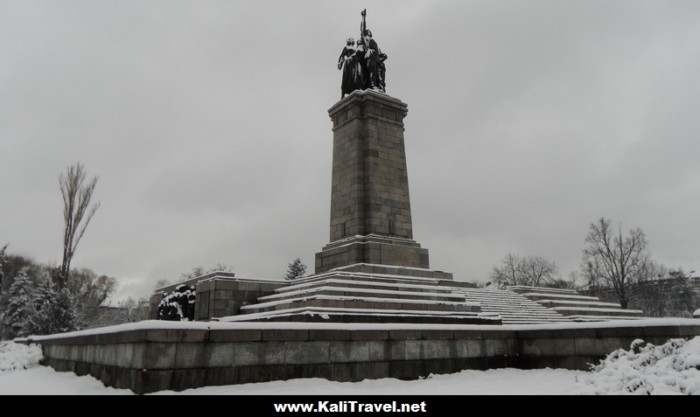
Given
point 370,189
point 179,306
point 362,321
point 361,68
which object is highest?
point 361,68

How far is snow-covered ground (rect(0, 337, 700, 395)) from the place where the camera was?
6500 mm

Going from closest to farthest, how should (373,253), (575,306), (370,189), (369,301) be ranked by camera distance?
(369,301) < (373,253) < (370,189) < (575,306)

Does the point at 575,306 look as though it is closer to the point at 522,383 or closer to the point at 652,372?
the point at 522,383

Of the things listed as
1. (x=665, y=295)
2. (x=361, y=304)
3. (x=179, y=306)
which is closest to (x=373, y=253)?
(x=361, y=304)

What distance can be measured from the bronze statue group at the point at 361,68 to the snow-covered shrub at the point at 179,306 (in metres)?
11.6

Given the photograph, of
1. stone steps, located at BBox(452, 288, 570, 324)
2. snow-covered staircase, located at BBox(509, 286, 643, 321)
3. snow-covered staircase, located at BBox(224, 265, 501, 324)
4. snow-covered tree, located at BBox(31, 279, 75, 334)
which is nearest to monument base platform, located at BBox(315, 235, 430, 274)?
snow-covered staircase, located at BBox(224, 265, 501, 324)

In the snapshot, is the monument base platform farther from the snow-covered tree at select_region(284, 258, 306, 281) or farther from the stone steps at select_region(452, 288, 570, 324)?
the snow-covered tree at select_region(284, 258, 306, 281)

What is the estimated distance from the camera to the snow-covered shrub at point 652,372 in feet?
20.2

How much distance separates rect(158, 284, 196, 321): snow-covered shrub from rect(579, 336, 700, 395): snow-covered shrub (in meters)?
12.5

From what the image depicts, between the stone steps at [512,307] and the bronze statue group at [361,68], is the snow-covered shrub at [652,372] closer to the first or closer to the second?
the stone steps at [512,307]

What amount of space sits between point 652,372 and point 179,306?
13.9 m

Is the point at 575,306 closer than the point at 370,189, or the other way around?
the point at 370,189

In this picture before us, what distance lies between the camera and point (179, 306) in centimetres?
1611

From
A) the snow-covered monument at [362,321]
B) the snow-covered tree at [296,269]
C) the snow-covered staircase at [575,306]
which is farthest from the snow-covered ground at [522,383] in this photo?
the snow-covered tree at [296,269]
